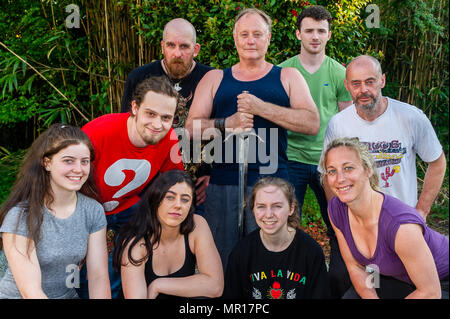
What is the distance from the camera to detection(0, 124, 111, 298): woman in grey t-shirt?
2.06 meters

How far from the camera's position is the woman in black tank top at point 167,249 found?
227 cm

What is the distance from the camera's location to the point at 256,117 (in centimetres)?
261

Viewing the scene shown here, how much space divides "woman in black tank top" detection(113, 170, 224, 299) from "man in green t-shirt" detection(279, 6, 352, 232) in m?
0.87

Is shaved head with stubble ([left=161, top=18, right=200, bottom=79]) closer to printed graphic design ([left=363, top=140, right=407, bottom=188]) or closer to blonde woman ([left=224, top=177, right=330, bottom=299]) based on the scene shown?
blonde woman ([left=224, top=177, right=330, bottom=299])

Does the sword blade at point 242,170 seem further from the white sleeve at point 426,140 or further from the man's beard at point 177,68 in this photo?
the white sleeve at point 426,140

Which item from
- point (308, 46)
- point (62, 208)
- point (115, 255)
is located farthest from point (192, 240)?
point (308, 46)

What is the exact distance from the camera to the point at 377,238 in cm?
213

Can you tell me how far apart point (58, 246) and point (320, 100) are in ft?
5.73

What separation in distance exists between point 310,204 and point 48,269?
9.51 feet

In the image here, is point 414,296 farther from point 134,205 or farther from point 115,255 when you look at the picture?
point 134,205

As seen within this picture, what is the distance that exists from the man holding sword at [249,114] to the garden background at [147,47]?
3.71ft

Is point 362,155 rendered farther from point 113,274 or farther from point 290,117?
point 113,274

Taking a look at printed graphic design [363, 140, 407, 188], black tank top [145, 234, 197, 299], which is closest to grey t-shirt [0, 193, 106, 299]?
black tank top [145, 234, 197, 299]

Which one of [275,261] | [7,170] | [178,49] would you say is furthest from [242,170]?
[7,170]
